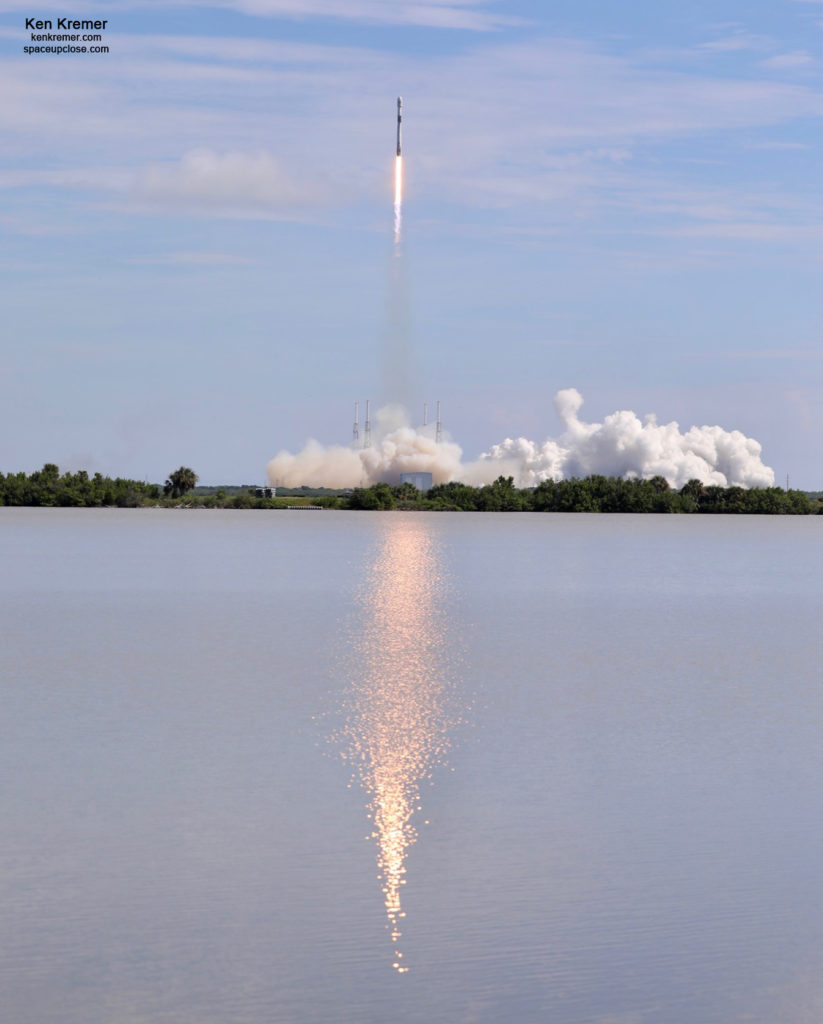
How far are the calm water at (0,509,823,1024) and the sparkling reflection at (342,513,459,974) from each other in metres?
0.09

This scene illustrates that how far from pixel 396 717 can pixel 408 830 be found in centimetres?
1021

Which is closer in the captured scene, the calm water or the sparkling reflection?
the calm water

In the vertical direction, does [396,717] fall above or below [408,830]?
below

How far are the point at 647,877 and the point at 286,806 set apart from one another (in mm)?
5537

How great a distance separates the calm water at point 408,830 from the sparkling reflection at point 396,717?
0.30 ft

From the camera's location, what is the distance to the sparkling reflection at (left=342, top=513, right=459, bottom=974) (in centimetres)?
1686

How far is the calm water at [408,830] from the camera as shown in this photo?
11.9 metres

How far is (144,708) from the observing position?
28062 mm

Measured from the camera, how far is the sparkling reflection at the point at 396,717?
16.9 metres

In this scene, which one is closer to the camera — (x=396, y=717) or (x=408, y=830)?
(x=408, y=830)

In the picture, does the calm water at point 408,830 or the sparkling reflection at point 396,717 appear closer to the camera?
the calm water at point 408,830

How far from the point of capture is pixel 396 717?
27516 mm

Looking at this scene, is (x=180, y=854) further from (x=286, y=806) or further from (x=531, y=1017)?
(x=531, y=1017)

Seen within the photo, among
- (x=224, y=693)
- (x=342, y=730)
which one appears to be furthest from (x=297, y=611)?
(x=342, y=730)
